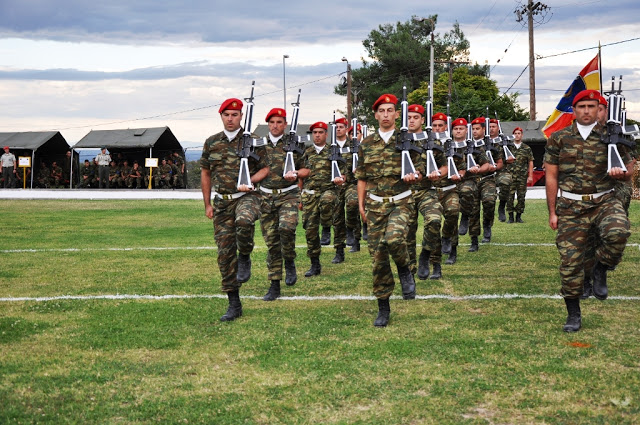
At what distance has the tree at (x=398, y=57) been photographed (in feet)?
282

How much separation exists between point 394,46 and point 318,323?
3191 inches

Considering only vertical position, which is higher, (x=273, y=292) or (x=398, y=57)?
(x=398, y=57)

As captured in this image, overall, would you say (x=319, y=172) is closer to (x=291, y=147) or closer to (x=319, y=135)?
(x=319, y=135)

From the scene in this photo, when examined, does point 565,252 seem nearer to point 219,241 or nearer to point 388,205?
point 388,205

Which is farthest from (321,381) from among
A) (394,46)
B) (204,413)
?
(394,46)

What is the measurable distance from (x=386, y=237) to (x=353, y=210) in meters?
6.13

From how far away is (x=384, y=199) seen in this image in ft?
28.5

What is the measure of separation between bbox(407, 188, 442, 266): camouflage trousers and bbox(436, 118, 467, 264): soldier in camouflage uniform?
325mm

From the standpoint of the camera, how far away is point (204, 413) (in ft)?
18.8

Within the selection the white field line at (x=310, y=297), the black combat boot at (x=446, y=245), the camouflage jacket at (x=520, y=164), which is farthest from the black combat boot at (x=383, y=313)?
the camouflage jacket at (x=520, y=164)

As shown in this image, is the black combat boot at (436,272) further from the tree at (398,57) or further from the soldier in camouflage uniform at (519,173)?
the tree at (398,57)

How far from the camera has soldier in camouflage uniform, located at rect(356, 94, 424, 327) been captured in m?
8.45

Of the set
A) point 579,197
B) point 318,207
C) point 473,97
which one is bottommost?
point 318,207

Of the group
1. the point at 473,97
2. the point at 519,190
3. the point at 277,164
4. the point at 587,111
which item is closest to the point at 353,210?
the point at 277,164
